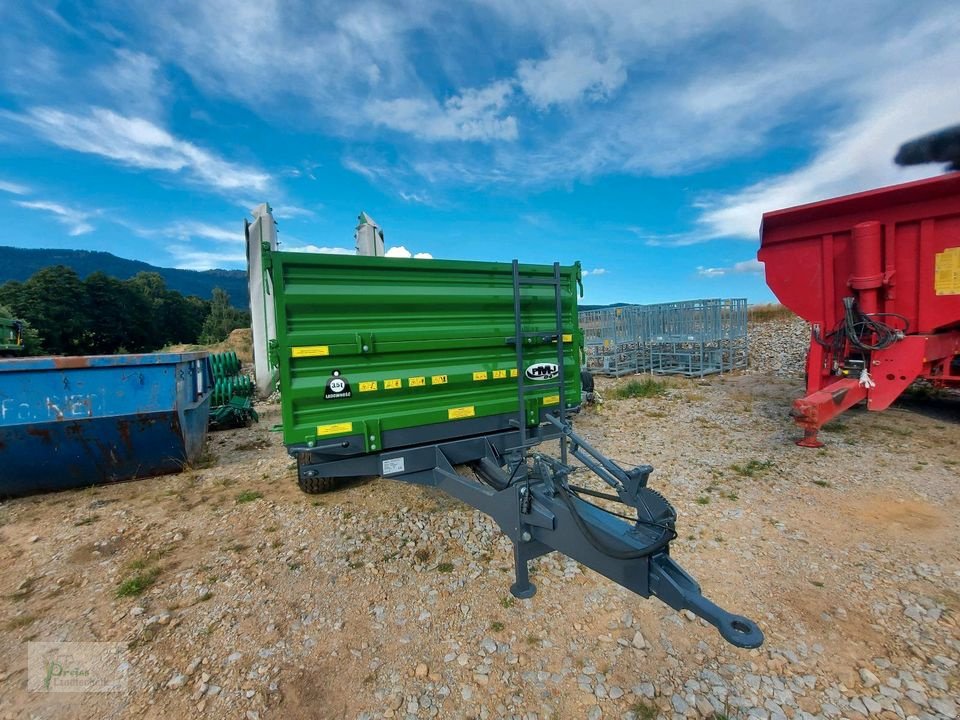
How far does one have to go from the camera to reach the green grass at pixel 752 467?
206 inches

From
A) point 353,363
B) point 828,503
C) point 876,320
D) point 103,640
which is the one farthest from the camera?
point 876,320

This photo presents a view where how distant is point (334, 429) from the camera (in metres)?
3.23

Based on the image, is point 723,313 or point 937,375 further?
point 723,313

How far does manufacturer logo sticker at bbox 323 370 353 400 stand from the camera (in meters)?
3.20

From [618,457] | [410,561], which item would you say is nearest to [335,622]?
[410,561]

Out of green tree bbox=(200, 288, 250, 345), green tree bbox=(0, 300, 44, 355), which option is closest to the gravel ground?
green tree bbox=(0, 300, 44, 355)

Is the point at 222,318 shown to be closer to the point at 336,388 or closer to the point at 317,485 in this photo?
the point at 317,485

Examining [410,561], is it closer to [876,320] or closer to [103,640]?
[103,640]

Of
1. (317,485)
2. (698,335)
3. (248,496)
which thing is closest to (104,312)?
(248,496)

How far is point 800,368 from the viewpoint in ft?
43.3

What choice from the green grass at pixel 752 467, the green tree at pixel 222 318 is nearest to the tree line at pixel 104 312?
the green tree at pixel 222 318

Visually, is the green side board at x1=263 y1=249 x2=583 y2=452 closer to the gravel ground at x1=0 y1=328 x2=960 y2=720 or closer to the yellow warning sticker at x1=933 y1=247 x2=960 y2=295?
the gravel ground at x1=0 y1=328 x2=960 y2=720

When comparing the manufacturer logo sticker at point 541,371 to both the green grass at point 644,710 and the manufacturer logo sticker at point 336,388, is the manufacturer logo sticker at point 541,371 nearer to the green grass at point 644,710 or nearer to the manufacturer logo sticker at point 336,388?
the manufacturer logo sticker at point 336,388

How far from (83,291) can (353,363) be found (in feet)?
181
